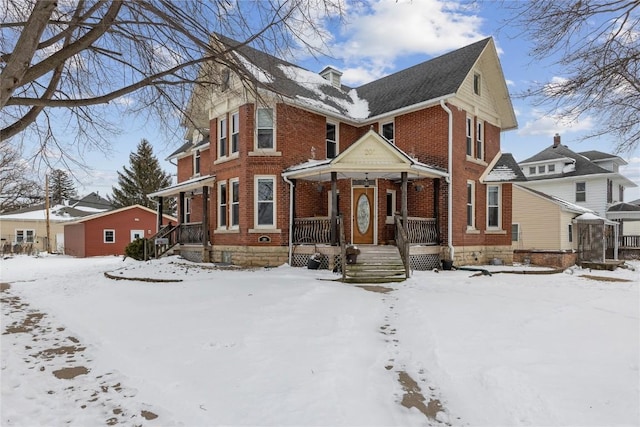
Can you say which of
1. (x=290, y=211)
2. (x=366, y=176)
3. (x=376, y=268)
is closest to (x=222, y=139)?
(x=290, y=211)

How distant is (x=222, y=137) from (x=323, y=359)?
532 inches

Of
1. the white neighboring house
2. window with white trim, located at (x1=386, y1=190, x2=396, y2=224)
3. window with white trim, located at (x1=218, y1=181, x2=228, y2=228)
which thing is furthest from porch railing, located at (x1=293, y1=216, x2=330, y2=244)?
the white neighboring house

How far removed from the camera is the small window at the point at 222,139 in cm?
1627

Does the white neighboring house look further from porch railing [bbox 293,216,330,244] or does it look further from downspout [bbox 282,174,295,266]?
downspout [bbox 282,174,295,266]

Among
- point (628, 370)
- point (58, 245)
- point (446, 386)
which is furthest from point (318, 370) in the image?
point (58, 245)

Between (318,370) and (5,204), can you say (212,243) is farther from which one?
(5,204)

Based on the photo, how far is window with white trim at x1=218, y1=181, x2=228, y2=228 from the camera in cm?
1639

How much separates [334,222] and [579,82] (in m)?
8.10

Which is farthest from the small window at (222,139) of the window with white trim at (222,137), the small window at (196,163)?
the small window at (196,163)

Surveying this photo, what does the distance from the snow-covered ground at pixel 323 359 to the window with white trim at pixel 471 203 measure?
750cm

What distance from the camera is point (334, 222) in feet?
43.8

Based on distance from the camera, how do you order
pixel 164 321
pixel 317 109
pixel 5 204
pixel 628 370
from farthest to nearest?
pixel 5 204, pixel 317 109, pixel 164 321, pixel 628 370

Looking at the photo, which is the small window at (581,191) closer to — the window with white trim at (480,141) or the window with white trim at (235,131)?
the window with white trim at (480,141)

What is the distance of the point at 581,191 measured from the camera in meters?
28.5
